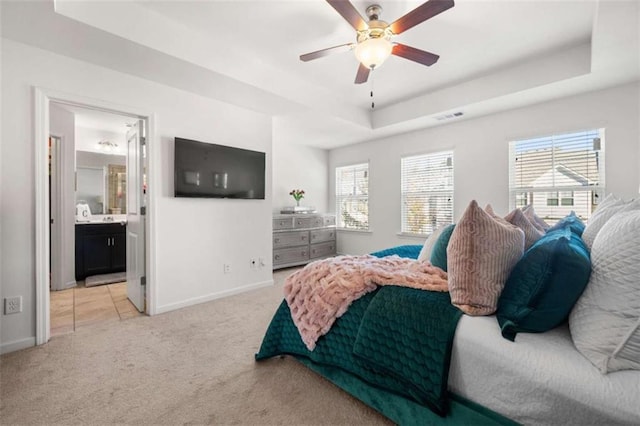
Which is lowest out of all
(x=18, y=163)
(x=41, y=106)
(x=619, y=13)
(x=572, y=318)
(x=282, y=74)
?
(x=572, y=318)

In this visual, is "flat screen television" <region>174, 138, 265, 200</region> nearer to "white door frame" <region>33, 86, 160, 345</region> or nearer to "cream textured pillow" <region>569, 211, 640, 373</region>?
"white door frame" <region>33, 86, 160, 345</region>

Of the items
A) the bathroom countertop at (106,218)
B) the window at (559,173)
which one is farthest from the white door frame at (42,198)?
the window at (559,173)

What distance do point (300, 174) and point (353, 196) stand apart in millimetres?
1163

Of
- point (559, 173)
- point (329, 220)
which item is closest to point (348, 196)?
point (329, 220)

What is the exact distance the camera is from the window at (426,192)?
4.43 m

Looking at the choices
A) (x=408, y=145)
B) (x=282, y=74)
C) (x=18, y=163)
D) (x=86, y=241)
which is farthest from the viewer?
(x=408, y=145)

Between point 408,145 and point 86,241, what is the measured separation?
527 cm

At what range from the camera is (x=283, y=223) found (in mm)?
4918

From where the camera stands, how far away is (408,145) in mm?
4801

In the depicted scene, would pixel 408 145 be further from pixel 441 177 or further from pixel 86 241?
pixel 86 241

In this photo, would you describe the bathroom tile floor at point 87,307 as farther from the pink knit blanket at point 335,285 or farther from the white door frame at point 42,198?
the pink knit blanket at point 335,285

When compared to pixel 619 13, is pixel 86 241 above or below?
below

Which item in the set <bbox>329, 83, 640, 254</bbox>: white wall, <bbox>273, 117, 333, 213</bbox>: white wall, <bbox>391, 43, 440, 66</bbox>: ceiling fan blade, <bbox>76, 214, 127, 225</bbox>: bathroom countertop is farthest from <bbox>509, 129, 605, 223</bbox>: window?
<bbox>76, 214, 127, 225</bbox>: bathroom countertop

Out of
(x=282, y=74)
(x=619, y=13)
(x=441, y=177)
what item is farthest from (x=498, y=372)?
(x=441, y=177)
